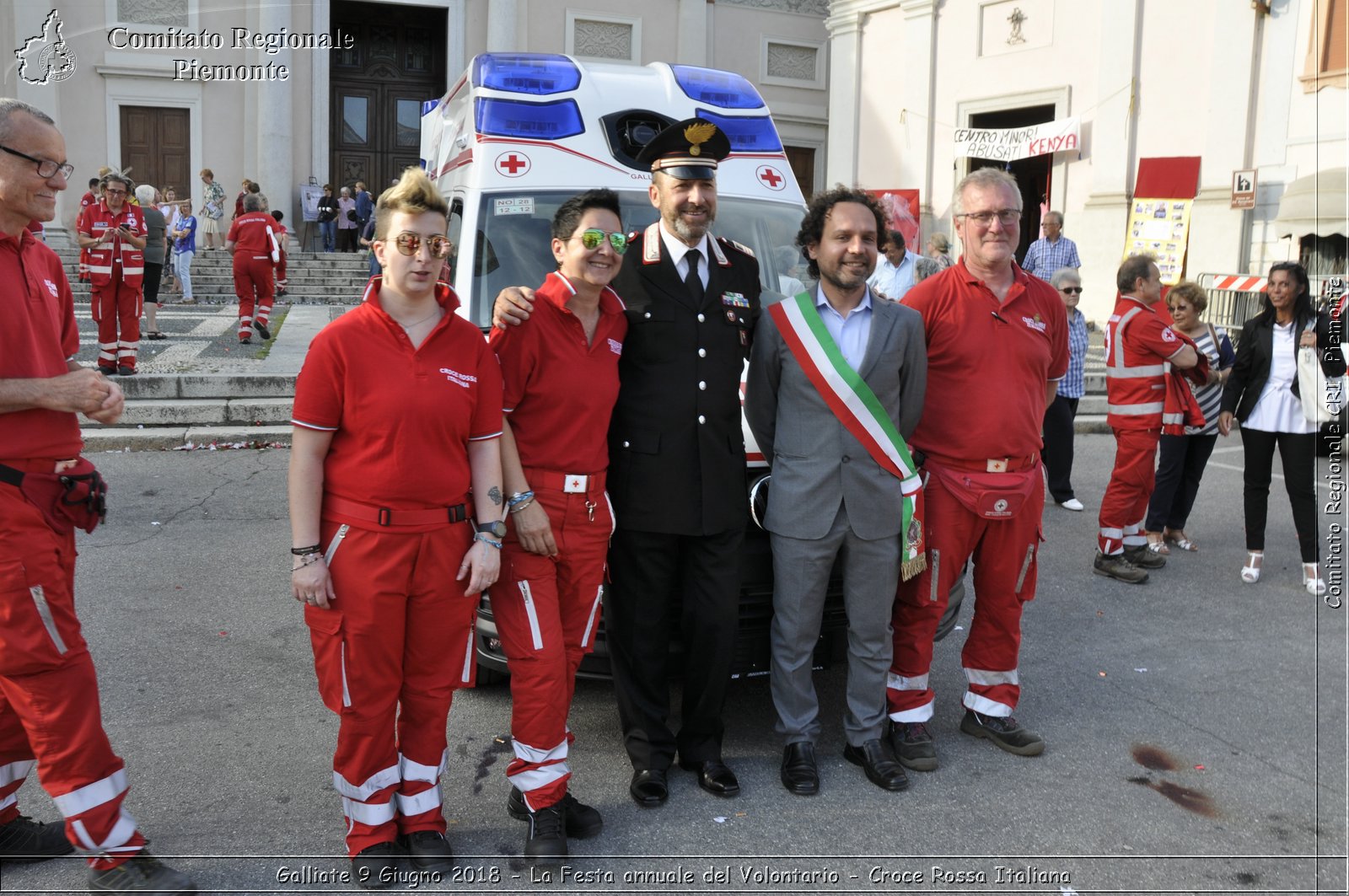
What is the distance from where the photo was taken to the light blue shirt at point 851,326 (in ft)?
13.1

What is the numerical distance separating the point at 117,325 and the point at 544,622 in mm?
9405

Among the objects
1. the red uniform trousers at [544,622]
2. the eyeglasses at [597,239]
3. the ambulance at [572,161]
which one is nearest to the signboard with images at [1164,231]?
the ambulance at [572,161]

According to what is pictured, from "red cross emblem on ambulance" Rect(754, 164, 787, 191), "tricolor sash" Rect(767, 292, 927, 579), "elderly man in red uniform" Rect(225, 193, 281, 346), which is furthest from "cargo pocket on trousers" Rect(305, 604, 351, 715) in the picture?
"elderly man in red uniform" Rect(225, 193, 281, 346)

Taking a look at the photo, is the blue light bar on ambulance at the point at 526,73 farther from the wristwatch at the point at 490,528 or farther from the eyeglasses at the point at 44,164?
the wristwatch at the point at 490,528

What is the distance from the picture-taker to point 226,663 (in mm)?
5031

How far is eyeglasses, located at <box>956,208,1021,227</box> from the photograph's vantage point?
4.20 meters

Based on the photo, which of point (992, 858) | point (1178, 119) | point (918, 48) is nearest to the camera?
point (992, 858)

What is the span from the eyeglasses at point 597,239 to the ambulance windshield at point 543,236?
1.52 meters

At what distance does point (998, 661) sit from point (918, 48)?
21339mm

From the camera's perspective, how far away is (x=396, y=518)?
10.6 ft

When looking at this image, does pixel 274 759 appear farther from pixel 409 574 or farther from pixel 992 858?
pixel 992 858

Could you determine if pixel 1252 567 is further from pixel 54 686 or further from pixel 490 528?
pixel 54 686

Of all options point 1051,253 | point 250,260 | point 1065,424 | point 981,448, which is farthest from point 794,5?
point 981,448

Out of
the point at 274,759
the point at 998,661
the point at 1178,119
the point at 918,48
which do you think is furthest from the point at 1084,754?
the point at 918,48
